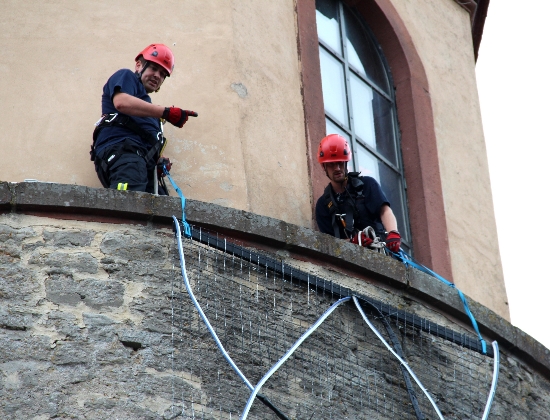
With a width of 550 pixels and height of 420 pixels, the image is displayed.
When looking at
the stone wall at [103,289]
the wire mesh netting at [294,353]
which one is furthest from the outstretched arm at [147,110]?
the wire mesh netting at [294,353]

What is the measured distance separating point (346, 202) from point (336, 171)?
220 mm

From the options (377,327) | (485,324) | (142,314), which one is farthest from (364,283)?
(142,314)

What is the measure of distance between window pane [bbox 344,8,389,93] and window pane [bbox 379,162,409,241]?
788mm

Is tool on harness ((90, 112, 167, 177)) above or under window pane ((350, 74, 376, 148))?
under

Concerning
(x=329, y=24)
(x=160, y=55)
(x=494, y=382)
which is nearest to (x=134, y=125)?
(x=160, y=55)

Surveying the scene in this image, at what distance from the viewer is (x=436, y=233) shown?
10.4 metres

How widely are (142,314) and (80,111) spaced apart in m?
1.88

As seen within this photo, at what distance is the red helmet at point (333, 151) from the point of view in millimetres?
9320

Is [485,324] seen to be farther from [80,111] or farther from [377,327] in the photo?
[80,111]

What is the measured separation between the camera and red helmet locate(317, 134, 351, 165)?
9.32 metres

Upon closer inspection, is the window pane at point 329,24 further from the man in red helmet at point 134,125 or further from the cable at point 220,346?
the cable at point 220,346

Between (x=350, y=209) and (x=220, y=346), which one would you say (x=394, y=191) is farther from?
(x=220, y=346)

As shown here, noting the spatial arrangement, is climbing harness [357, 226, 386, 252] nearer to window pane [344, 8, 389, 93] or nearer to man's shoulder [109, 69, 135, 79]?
man's shoulder [109, 69, 135, 79]

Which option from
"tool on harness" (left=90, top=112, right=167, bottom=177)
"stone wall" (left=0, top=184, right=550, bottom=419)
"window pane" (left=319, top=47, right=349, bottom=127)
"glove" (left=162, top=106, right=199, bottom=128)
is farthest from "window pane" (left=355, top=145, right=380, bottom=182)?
"glove" (left=162, top=106, right=199, bottom=128)
